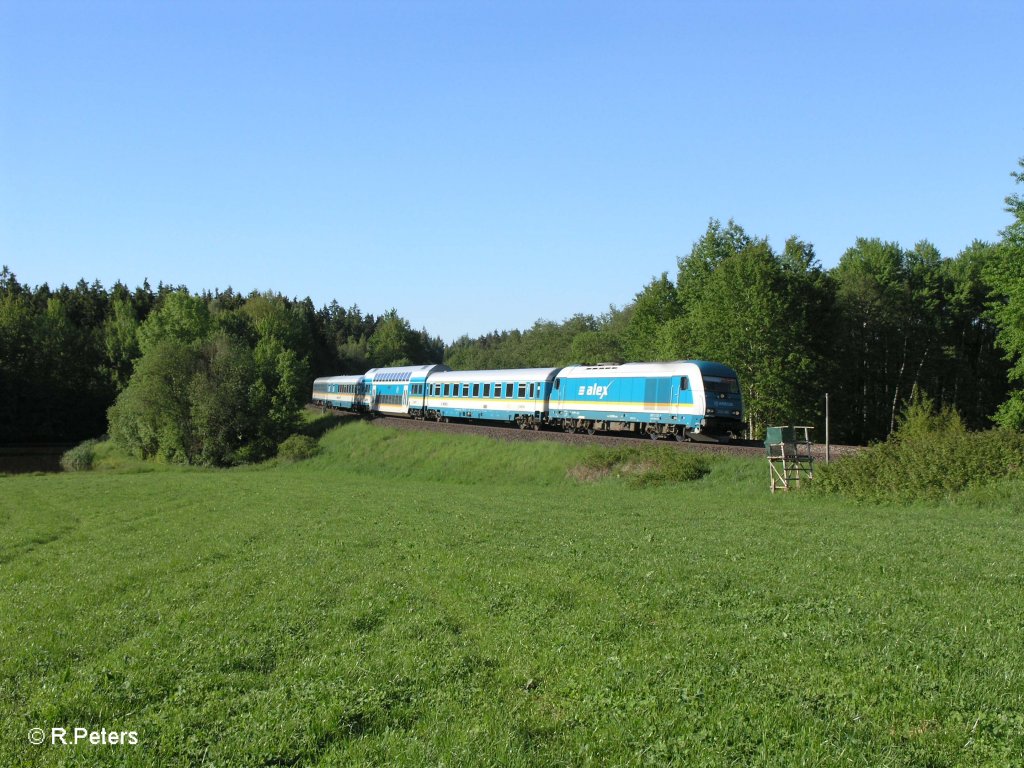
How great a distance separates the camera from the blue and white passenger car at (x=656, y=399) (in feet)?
102

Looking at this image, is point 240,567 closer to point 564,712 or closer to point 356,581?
point 356,581

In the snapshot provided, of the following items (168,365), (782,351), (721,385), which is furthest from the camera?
(168,365)

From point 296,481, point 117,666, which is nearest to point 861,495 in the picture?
point 117,666

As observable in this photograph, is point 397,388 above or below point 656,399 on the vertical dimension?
above

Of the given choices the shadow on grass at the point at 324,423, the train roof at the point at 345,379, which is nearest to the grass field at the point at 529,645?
the shadow on grass at the point at 324,423

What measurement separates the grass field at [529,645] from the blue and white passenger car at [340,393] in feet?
160

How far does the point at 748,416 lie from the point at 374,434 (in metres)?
24.1

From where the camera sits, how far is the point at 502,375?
4444 centimetres

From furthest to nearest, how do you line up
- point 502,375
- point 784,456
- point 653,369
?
1. point 502,375
2. point 653,369
3. point 784,456

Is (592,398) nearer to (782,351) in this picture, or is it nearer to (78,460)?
(782,351)

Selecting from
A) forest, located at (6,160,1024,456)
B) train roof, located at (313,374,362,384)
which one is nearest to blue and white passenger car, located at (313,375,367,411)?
train roof, located at (313,374,362,384)

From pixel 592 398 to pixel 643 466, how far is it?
8.29m

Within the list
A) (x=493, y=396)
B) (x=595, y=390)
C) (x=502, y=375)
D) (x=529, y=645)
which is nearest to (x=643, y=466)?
(x=595, y=390)

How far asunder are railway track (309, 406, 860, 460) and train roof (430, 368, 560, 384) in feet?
10.8
